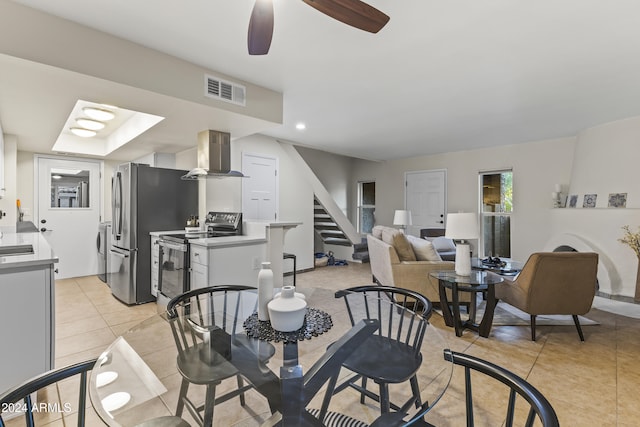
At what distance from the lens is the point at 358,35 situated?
7.50 ft

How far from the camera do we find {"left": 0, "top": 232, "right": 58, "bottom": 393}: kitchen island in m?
1.77

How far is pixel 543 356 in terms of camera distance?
8.39ft

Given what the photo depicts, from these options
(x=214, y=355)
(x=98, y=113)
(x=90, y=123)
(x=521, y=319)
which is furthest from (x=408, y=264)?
(x=90, y=123)

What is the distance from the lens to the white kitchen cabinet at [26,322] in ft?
5.82

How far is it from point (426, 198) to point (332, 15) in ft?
20.3

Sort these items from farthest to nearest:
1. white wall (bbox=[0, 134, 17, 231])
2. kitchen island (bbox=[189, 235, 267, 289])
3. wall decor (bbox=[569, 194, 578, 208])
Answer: wall decor (bbox=[569, 194, 578, 208]) < white wall (bbox=[0, 134, 17, 231]) < kitchen island (bbox=[189, 235, 267, 289])

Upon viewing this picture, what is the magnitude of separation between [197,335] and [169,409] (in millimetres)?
386

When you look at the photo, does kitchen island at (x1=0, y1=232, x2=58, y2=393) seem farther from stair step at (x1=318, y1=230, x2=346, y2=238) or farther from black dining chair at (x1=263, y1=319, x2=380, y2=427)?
stair step at (x1=318, y1=230, x2=346, y2=238)

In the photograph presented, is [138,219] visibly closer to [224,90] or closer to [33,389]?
[224,90]

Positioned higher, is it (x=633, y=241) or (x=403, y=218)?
(x=403, y=218)

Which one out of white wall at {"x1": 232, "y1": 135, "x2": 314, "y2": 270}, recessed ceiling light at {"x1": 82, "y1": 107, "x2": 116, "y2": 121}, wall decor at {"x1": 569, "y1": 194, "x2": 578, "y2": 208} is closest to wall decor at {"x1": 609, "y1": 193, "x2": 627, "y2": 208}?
wall decor at {"x1": 569, "y1": 194, "x2": 578, "y2": 208}

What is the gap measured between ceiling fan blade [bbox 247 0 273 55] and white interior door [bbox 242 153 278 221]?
3.45 metres

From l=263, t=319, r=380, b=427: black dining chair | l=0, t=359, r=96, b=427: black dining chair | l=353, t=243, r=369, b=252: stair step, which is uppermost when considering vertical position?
l=0, t=359, r=96, b=427: black dining chair

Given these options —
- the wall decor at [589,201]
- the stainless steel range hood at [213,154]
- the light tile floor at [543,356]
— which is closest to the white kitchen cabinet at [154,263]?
the light tile floor at [543,356]
